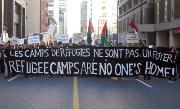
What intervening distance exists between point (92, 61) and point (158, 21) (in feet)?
156

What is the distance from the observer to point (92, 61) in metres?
24.3

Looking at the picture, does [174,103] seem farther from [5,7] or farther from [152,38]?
[152,38]

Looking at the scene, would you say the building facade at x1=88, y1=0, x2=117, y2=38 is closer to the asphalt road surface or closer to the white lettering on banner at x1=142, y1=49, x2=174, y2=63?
the white lettering on banner at x1=142, y1=49, x2=174, y2=63

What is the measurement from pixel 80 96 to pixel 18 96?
200 cm

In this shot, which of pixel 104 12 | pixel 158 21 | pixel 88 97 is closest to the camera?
pixel 88 97

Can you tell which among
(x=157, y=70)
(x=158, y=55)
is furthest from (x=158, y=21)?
(x=157, y=70)

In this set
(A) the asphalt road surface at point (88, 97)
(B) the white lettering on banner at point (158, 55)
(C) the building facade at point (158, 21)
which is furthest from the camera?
(C) the building facade at point (158, 21)

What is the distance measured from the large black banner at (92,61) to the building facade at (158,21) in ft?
95.6

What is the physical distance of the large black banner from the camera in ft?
77.4

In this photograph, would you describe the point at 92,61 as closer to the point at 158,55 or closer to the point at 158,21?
the point at 158,55

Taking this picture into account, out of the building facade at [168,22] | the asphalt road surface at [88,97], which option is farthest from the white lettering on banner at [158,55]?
the building facade at [168,22]

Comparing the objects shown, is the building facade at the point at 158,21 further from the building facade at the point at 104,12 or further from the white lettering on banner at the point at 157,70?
the building facade at the point at 104,12

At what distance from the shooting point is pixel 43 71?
24203mm

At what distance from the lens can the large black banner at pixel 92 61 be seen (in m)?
23.6
